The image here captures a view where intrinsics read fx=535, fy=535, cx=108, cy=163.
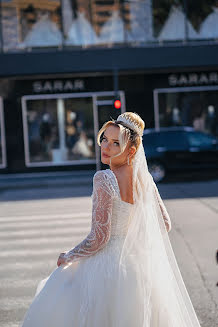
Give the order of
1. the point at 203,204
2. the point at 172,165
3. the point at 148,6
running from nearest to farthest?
the point at 203,204
the point at 172,165
the point at 148,6

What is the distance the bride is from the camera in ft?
9.86

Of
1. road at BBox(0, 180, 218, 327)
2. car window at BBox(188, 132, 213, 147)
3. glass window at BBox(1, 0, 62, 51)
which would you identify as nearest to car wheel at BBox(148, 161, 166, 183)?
car window at BBox(188, 132, 213, 147)

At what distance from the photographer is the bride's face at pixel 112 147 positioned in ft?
10.0

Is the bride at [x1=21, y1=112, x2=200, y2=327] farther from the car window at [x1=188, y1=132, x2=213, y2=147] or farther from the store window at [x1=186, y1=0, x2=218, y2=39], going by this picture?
the store window at [x1=186, y1=0, x2=218, y2=39]

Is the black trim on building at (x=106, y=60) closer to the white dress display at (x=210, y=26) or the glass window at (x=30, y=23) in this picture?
the glass window at (x=30, y=23)

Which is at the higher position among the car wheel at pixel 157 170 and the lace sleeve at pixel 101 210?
the lace sleeve at pixel 101 210

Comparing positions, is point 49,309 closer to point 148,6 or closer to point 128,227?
point 128,227

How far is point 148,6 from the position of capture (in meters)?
23.0

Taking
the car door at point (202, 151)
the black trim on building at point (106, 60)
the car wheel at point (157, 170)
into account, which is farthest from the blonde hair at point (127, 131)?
the black trim on building at point (106, 60)

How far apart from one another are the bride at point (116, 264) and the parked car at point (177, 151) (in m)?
14.5

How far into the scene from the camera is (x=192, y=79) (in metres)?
24.0

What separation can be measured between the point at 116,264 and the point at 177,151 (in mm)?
15224

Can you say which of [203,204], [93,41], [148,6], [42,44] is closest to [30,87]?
[42,44]

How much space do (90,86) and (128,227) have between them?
68.8ft
